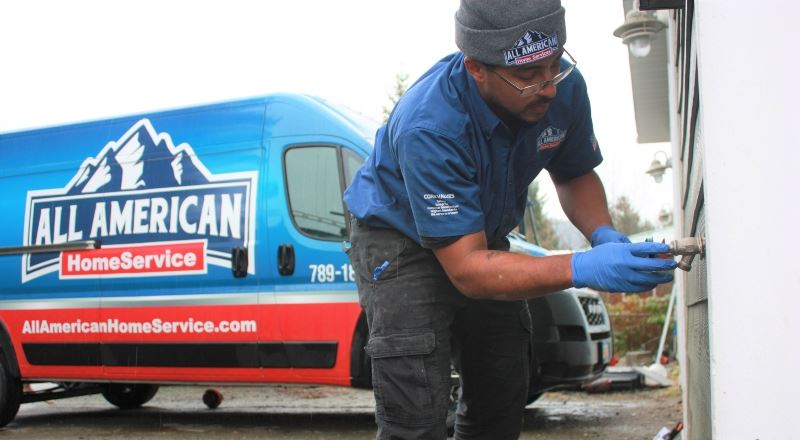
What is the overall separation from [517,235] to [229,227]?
2.05m

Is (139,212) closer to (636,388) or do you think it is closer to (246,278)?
(246,278)

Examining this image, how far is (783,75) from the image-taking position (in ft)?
4.62

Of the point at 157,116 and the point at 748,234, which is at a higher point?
the point at 157,116

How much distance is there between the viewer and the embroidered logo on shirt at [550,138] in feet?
8.55

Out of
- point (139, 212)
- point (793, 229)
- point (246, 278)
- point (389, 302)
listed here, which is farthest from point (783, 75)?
point (139, 212)

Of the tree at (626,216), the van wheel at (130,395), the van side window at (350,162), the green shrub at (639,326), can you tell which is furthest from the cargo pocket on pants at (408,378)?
the tree at (626,216)

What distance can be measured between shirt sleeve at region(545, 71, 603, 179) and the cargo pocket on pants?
78 centimetres

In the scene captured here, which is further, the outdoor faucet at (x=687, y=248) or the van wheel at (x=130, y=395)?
the van wheel at (x=130, y=395)

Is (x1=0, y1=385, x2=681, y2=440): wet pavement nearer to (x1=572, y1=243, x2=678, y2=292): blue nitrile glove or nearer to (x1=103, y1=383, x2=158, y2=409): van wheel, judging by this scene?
(x1=103, y1=383, x2=158, y2=409): van wheel

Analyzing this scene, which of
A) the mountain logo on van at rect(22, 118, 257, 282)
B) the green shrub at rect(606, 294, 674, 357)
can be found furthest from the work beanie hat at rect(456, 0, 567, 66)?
the green shrub at rect(606, 294, 674, 357)

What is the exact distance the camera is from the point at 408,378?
2502mm

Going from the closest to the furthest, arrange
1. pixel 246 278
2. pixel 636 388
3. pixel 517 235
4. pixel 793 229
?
pixel 793 229, pixel 246 278, pixel 517 235, pixel 636 388

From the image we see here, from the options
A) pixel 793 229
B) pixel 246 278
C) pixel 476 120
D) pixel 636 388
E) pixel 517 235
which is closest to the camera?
pixel 793 229

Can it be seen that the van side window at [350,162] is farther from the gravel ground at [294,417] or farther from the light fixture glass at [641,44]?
the light fixture glass at [641,44]
